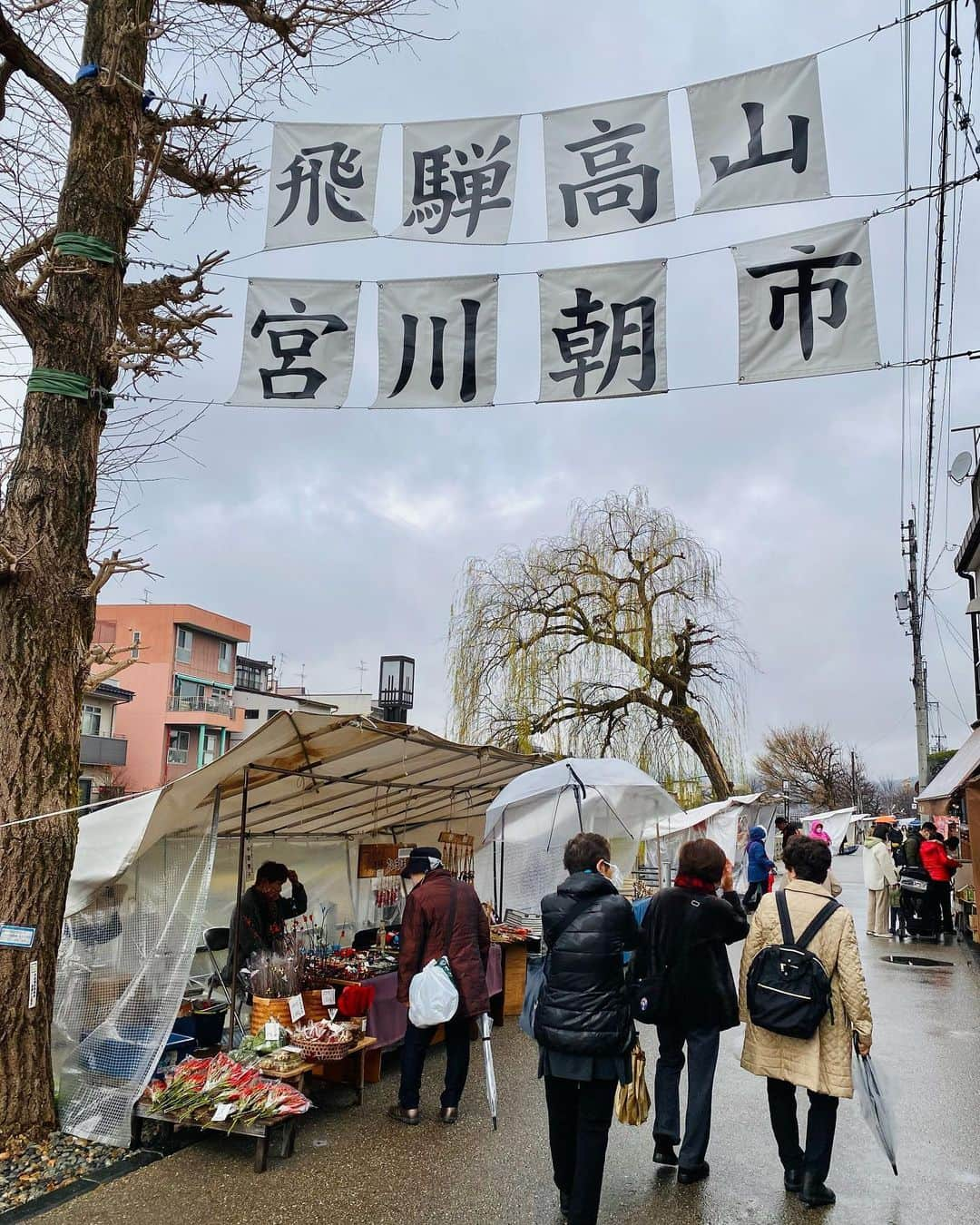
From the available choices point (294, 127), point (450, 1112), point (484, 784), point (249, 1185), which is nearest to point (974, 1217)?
point (450, 1112)

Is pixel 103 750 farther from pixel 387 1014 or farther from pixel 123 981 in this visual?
pixel 123 981

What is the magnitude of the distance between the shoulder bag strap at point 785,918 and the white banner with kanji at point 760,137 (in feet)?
14.7

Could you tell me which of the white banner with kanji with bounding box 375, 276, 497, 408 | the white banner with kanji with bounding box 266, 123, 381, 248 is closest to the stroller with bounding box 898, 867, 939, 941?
the white banner with kanji with bounding box 375, 276, 497, 408

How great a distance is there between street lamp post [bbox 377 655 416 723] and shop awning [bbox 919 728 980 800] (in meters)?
11.0

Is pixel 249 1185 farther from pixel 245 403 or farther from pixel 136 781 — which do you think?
pixel 136 781

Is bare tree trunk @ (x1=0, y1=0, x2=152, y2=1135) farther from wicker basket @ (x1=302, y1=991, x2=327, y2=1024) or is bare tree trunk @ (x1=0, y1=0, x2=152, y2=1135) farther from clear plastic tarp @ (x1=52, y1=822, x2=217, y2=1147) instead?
wicker basket @ (x1=302, y1=991, x2=327, y2=1024)

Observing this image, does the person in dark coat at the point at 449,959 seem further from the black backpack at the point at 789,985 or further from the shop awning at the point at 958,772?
the shop awning at the point at 958,772

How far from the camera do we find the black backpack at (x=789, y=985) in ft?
14.1

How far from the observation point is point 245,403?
667 cm

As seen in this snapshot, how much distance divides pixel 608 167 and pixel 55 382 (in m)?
4.07

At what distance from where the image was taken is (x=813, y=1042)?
4.35 metres

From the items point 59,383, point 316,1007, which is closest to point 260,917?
point 316,1007

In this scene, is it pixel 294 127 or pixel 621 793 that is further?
pixel 621 793

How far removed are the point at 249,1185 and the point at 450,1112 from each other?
1413 mm
